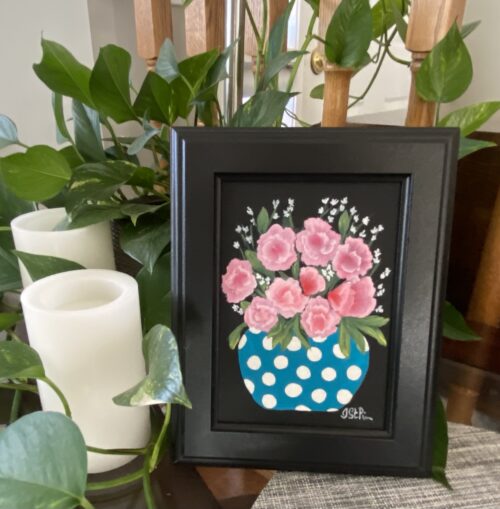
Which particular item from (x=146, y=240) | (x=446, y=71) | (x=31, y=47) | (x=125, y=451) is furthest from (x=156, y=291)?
(x=31, y=47)

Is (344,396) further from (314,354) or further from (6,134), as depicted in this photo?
(6,134)

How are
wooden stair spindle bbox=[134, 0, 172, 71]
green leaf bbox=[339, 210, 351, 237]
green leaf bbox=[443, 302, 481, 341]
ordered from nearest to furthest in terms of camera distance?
green leaf bbox=[339, 210, 351, 237]
green leaf bbox=[443, 302, 481, 341]
wooden stair spindle bbox=[134, 0, 172, 71]

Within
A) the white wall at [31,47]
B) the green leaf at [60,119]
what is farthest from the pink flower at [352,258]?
the white wall at [31,47]

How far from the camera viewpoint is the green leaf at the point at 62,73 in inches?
20.2

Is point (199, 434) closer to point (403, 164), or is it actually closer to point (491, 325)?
point (403, 164)

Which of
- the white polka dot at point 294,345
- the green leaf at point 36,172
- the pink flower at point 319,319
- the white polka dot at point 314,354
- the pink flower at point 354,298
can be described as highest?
the green leaf at point 36,172

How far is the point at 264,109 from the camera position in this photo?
52cm

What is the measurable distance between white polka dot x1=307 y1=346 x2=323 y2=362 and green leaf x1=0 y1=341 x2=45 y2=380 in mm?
235

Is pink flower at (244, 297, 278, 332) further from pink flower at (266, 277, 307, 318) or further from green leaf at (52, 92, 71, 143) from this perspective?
green leaf at (52, 92, 71, 143)

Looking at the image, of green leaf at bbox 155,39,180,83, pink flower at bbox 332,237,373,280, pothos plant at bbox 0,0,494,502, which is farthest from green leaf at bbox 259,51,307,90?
pink flower at bbox 332,237,373,280

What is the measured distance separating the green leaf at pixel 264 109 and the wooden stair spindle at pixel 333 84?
0.12 metres

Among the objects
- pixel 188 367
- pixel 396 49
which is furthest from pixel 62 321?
pixel 396 49

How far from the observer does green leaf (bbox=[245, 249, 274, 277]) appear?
1.52 feet

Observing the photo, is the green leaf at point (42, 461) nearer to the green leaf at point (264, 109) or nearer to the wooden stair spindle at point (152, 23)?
the green leaf at point (264, 109)
